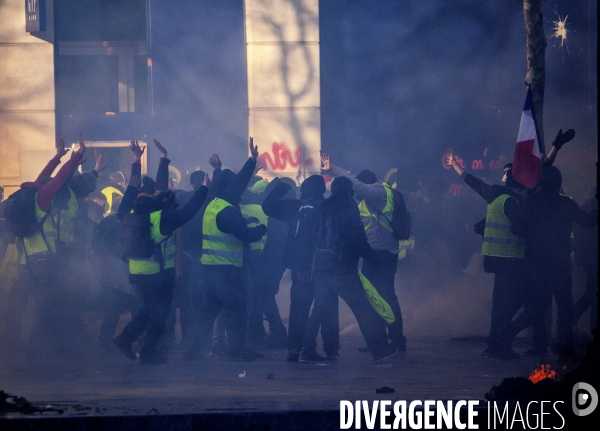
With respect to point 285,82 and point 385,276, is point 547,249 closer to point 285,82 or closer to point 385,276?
point 385,276

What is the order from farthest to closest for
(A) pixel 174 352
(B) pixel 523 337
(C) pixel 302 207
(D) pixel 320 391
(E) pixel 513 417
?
(B) pixel 523 337 < (A) pixel 174 352 < (C) pixel 302 207 < (D) pixel 320 391 < (E) pixel 513 417

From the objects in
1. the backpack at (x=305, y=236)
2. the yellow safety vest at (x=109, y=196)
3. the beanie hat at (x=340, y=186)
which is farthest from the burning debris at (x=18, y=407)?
the yellow safety vest at (x=109, y=196)

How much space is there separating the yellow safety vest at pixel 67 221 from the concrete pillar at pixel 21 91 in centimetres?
649

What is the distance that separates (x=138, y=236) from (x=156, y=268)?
373 mm

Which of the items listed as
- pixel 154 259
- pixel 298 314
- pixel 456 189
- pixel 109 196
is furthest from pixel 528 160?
pixel 456 189

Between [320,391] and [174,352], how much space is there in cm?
284

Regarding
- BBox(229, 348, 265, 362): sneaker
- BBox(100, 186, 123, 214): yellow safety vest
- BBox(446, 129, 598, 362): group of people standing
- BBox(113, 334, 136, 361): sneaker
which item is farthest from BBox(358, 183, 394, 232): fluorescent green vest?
BBox(100, 186, 123, 214): yellow safety vest

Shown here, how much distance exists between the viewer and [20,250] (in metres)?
9.27

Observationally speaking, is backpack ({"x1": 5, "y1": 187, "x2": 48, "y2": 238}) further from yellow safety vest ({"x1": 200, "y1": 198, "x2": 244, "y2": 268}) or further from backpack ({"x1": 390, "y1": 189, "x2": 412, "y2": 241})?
backpack ({"x1": 390, "y1": 189, "x2": 412, "y2": 241})

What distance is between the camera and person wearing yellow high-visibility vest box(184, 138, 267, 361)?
867cm

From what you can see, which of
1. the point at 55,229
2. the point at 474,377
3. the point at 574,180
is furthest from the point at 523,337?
the point at 574,180

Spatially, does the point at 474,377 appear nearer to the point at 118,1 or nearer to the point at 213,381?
the point at 213,381

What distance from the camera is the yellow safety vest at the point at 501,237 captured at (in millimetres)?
8992

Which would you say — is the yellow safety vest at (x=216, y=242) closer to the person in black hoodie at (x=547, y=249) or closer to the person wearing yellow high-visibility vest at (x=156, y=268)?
the person wearing yellow high-visibility vest at (x=156, y=268)
